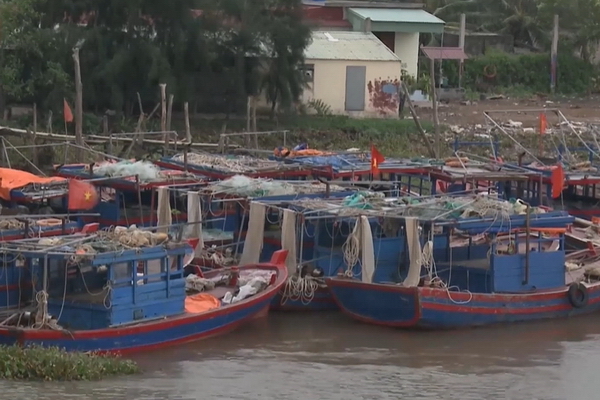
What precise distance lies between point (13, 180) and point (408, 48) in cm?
2263

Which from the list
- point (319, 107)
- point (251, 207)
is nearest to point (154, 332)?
point (251, 207)

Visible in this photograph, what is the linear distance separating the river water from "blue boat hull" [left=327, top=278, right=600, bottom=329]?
0.66ft

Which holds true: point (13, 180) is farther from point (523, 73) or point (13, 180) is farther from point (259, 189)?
point (523, 73)

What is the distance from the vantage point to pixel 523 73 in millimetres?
47500

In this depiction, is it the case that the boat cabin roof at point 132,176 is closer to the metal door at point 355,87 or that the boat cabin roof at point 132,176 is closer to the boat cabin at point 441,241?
the boat cabin at point 441,241

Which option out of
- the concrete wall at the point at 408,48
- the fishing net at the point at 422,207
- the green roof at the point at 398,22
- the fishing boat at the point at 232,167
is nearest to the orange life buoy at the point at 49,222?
the fishing net at the point at 422,207

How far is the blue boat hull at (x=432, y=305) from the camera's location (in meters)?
19.1

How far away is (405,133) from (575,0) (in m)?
13.1

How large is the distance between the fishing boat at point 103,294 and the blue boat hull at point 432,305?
2.32 metres

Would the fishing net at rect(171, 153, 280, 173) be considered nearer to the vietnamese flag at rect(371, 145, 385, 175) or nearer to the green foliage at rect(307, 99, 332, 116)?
the vietnamese flag at rect(371, 145, 385, 175)

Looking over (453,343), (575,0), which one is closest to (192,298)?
(453,343)

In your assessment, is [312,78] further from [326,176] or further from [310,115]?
[326,176]

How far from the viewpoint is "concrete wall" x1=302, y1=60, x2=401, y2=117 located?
39500 mm

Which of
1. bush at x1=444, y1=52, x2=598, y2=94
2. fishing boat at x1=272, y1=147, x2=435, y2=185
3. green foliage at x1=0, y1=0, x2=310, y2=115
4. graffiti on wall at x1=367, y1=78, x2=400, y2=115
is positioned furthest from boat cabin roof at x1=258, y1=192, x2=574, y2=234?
bush at x1=444, y1=52, x2=598, y2=94
